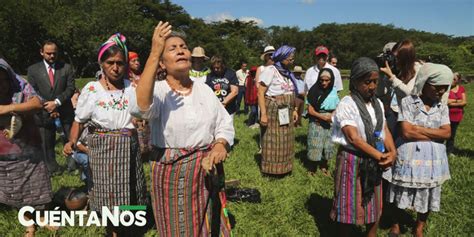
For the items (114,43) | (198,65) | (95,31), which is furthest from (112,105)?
(95,31)

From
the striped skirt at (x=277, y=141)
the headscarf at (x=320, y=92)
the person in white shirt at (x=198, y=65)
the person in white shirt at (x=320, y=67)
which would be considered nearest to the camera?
the striped skirt at (x=277, y=141)

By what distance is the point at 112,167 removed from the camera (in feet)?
9.67

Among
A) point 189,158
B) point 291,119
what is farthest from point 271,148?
point 189,158

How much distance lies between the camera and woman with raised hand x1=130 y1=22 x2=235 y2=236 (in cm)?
208

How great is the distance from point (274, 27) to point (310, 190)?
89.1 metres

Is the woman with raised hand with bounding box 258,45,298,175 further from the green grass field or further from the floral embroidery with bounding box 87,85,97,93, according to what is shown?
the floral embroidery with bounding box 87,85,97,93

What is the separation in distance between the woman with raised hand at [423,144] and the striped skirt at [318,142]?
72.4 inches

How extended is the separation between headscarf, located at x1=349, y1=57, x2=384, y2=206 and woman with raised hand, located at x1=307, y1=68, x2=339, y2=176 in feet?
6.62

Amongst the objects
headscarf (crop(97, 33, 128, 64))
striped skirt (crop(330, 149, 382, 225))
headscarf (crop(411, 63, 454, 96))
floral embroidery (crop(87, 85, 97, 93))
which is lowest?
striped skirt (crop(330, 149, 382, 225))

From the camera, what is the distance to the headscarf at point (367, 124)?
2.70 metres

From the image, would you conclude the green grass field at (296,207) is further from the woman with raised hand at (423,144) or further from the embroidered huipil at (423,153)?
the embroidered huipil at (423,153)

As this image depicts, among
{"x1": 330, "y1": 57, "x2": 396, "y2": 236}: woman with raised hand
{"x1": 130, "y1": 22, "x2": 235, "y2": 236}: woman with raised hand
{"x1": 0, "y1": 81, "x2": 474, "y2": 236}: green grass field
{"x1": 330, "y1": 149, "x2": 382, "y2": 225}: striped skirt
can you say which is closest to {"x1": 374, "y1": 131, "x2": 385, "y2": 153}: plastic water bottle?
{"x1": 330, "y1": 57, "x2": 396, "y2": 236}: woman with raised hand

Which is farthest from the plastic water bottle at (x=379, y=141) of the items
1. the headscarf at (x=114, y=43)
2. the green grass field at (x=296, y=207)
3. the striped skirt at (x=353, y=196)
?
the headscarf at (x=114, y=43)

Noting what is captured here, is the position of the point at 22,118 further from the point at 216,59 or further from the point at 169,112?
the point at 216,59
